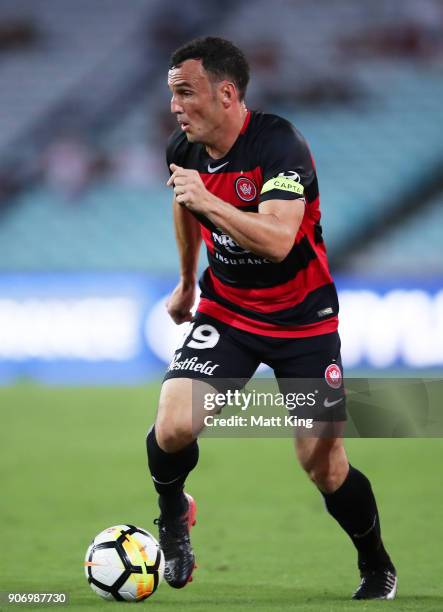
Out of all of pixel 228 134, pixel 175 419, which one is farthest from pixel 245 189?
pixel 175 419

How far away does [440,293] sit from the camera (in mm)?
11969

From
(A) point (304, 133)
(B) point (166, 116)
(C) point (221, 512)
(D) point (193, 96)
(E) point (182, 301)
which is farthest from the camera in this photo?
(B) point (166, 116)

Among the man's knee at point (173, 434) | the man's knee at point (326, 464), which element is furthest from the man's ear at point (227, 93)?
the man's knee at point (326, 464)

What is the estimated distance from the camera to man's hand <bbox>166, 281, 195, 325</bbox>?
184 inches

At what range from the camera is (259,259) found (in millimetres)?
4246

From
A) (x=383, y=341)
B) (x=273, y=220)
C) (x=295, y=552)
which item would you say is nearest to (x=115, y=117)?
(x=383, y=341)

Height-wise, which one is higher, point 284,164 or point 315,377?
point 284,164

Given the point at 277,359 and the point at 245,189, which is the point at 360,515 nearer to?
the point at 277,359

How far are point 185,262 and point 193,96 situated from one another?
90 cm

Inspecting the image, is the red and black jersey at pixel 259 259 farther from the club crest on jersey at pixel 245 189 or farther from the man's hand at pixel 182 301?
the man's hand at pixel 182 301

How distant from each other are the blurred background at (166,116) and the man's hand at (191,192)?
10219mm

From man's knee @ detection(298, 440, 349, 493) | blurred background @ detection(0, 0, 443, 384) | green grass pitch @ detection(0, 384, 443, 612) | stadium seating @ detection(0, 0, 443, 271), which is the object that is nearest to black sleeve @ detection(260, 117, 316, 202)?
man's knee @ detection(298, 440, 349, 493)

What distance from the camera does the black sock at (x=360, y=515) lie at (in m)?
4.22

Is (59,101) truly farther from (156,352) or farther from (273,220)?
(273,220)
